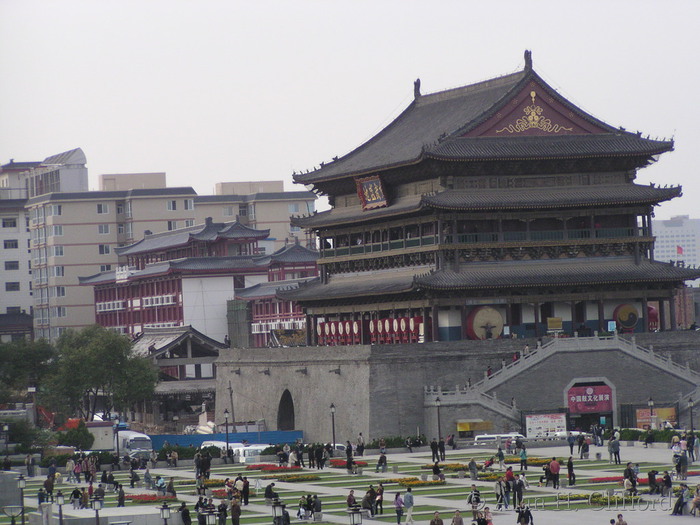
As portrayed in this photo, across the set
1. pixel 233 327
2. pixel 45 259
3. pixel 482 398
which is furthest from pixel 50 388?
pixel 45 259

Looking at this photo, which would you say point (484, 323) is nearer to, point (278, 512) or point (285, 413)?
point (285, 413)

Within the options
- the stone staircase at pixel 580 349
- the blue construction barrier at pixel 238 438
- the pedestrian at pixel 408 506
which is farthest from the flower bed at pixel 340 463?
the pedestrian at pixel 408 506

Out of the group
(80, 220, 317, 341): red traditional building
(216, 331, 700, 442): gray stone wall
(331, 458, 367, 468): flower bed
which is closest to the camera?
(331, 458, 367, 468): flower bed

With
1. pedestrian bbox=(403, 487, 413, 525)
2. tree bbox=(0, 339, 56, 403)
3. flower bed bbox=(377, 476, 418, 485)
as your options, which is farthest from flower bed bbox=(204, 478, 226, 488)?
tree bbox=(0, 339, 56, 403)

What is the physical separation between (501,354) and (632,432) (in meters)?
11.9

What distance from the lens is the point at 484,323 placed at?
104 meters

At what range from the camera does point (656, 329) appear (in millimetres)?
111875

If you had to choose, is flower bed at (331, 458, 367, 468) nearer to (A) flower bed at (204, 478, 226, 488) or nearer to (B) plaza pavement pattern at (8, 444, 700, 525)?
(B) plaza pavement pattern at (8, 444, 700, 525)

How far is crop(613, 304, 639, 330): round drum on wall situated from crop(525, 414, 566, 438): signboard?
1435cm

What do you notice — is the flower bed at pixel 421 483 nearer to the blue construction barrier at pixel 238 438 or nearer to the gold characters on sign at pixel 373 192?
the blue construction barrier at pixel 238 438

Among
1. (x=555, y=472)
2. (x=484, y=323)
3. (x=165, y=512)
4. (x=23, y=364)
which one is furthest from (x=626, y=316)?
(x=165, y=512)

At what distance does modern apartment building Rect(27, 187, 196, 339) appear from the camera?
186m

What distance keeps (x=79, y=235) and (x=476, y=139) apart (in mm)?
89866

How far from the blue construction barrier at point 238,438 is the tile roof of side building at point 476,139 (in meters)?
17.9
